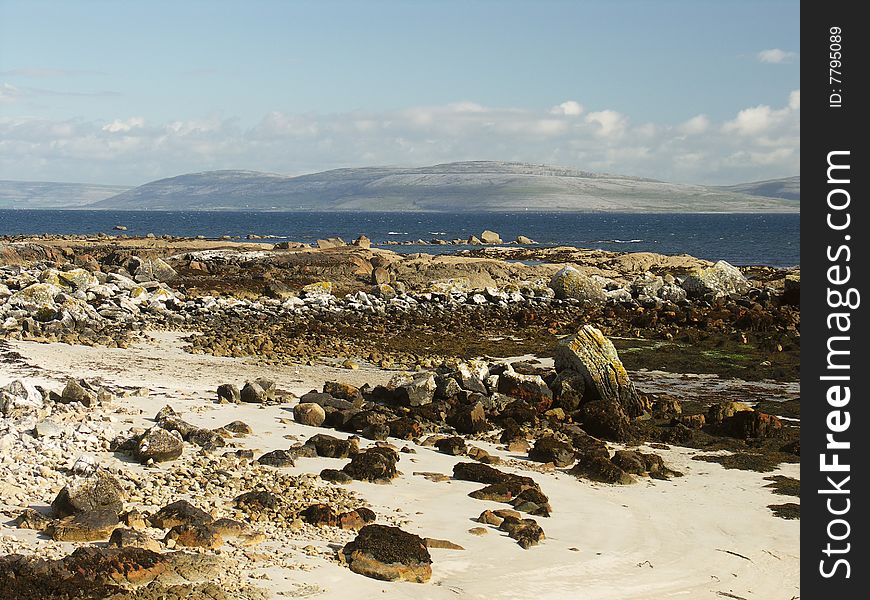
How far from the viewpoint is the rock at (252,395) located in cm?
1462

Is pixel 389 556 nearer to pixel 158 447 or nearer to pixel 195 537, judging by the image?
pixel 195 537

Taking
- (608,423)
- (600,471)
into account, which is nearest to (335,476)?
(600,471)

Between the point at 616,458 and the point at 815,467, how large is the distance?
5.31 m

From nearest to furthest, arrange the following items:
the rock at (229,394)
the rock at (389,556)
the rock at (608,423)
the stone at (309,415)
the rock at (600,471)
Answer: the rock at (389,556) → the rock at (600,471) → the stone at (309,415) → the rock at (608,423) → the rock at (229,394)

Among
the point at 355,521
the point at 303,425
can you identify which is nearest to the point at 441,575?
the point at 355,521

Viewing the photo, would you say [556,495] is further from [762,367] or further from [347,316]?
[347,316]

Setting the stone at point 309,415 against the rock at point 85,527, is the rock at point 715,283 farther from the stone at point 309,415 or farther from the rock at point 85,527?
the rock at point 85,527

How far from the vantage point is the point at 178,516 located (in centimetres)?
832

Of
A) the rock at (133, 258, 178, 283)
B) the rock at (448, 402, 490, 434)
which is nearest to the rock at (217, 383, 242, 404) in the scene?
the rock at (448, 402, 490, 434)

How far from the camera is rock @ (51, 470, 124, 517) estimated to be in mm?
8219

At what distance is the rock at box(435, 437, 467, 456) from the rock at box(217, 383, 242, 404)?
12.0 ft

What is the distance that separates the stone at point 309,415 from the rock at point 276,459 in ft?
8.17

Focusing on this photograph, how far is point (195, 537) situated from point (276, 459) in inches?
114

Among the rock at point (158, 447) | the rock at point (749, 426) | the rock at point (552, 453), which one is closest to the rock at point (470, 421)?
the rock at point (552, 453)
